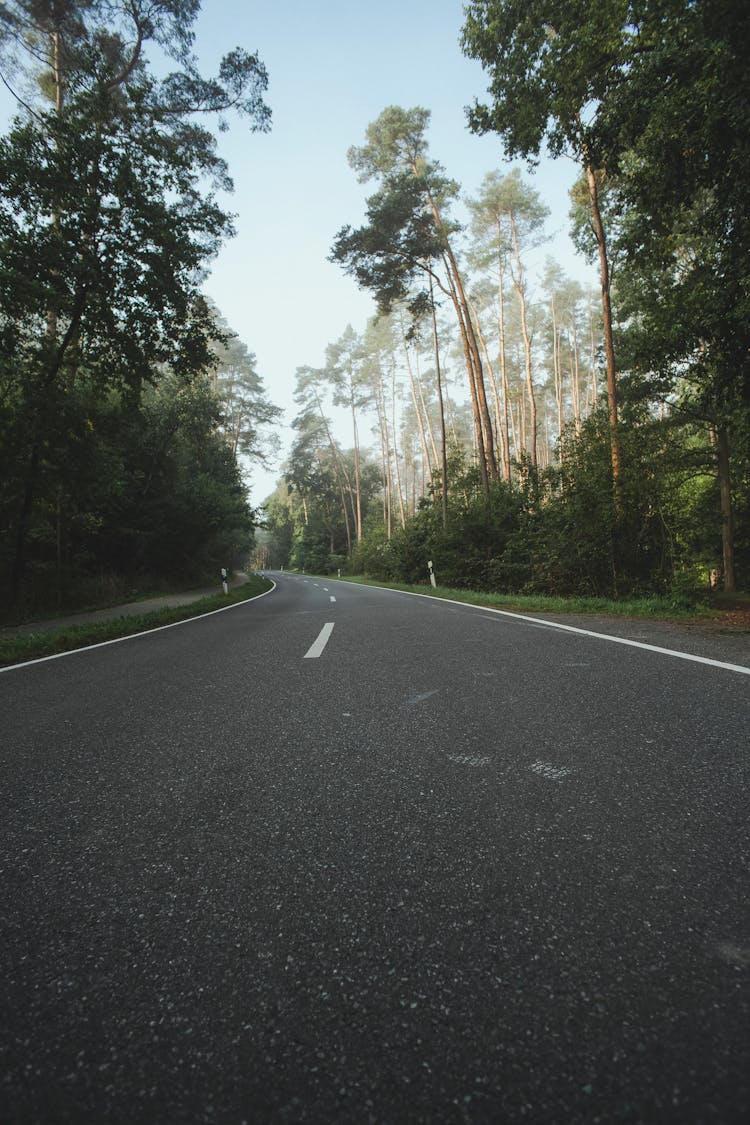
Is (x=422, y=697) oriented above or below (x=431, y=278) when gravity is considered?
below

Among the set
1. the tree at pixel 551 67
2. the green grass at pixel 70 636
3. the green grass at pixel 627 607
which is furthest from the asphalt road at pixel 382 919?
the tree at pixel 551 67

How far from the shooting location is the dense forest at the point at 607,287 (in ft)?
20.6

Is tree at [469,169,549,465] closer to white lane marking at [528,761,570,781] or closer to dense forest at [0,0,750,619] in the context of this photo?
dense forest at [0,0,750,619]

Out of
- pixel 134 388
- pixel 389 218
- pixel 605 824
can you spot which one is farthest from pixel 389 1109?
→ pixel 389 218

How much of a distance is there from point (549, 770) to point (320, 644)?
13.3 ft

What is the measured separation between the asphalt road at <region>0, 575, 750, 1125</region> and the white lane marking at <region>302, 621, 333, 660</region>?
2.16 metres

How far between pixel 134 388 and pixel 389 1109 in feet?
43.4

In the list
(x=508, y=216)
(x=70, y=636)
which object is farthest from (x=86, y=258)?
(x=508, y=216)

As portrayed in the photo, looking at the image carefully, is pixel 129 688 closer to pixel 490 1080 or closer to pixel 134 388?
pixel 490 1080

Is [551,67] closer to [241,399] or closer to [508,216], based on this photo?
[508,216]

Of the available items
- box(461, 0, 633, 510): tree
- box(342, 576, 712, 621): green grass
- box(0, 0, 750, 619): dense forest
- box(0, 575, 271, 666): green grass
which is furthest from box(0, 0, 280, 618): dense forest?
box(342, 576, 712, 621): green grass

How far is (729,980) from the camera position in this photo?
1.06 metres

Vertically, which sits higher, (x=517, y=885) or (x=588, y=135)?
(x=588, y=135)

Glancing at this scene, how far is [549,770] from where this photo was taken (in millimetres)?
2184
